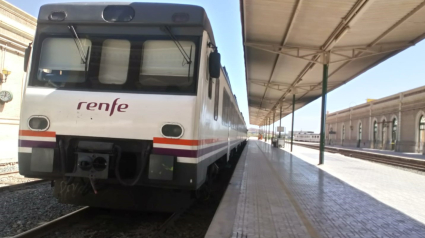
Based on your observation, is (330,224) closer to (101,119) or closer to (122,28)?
(101,119)

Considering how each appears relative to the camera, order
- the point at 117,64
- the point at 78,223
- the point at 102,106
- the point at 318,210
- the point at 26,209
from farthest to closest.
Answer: the point at 318,210 < the point at 26,209 < the point at 78,223 < the point at 117,64 < the point at 102,106

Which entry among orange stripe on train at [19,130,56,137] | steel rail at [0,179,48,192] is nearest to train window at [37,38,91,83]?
orange stripe on train at [19,130,56,137]

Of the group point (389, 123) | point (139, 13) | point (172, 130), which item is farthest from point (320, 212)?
point (389, 123)

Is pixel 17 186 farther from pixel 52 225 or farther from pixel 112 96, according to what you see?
pixel 112 96

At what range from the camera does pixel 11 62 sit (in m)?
16.8

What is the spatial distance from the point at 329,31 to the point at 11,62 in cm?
1529

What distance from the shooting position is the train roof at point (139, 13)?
14.8ft

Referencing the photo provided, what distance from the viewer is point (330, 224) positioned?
5.19m

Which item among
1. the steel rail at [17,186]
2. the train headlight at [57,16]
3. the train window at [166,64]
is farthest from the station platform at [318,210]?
the steel rail at [17,186]

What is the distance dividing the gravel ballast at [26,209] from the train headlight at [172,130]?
2.68m

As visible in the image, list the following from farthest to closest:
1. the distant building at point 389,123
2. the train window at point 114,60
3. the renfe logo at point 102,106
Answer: the distant building at point 389,123, the train window at point 114,60, the renfe logo at point 102,106

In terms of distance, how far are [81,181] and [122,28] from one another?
2.25 metres

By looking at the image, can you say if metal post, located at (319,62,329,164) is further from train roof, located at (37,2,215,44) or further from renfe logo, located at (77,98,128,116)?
renfe logo, located at (77,98,128,116)

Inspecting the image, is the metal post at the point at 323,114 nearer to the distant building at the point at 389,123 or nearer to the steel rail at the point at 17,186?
the steel rail at the point at 17,186
